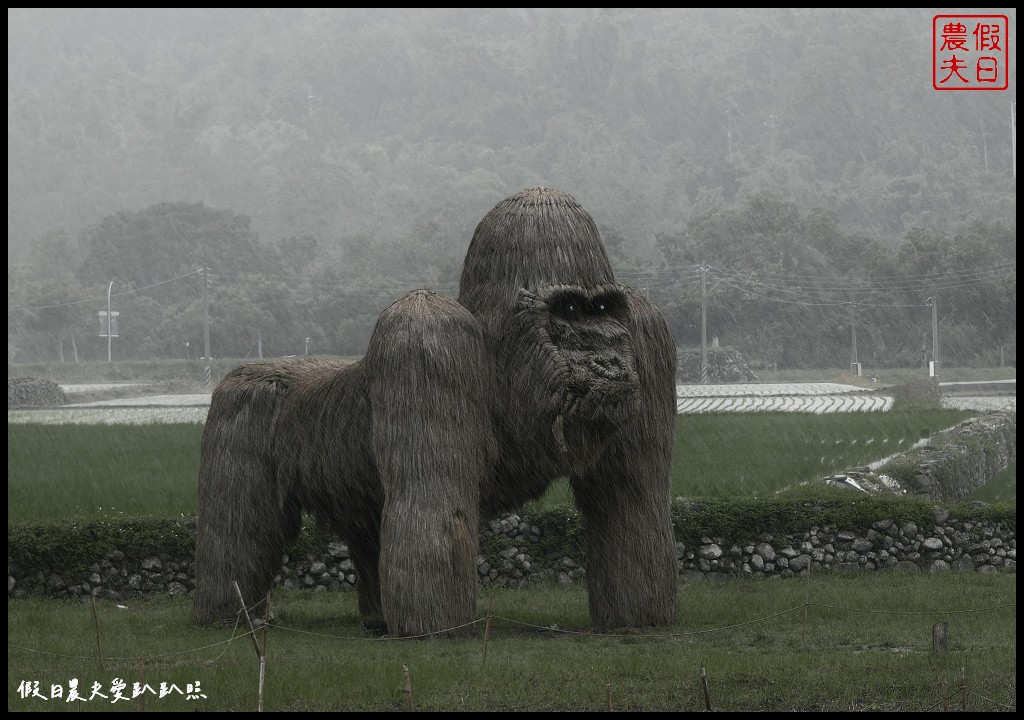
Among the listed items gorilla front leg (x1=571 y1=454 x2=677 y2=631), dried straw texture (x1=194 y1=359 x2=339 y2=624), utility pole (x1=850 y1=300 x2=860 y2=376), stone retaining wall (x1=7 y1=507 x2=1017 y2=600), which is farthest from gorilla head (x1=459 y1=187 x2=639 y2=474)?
utility pole (x1=850 y1=300 x2=860 y2=376)

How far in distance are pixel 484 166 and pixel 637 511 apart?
123 m

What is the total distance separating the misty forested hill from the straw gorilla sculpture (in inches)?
2503

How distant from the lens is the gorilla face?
8.77 meters

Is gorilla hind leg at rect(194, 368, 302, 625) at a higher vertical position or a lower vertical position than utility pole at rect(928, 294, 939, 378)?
higher

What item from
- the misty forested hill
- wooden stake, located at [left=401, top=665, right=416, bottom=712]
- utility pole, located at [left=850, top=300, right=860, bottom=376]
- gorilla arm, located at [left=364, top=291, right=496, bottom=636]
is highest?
the misty forested hill

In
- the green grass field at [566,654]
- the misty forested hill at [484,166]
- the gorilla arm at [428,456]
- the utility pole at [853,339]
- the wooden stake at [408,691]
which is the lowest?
the utility pole at [853,339]

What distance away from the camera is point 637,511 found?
9.62 meters

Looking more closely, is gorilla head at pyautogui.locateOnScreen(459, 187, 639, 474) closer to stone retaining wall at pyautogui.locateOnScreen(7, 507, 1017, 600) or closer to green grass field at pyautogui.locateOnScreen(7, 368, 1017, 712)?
green grass field at pyautogui.locateOnScreen(7, 368, 1017, 712)

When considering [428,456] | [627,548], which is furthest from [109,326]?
[428,456]

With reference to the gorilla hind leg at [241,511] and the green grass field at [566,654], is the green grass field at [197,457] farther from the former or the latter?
the gorilla hind leg at [241,511]

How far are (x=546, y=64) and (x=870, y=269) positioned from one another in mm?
80805

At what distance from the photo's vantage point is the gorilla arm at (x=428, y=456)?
860 centimetres

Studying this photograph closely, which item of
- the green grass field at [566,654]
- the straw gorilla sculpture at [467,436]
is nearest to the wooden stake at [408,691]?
the green grass field at [566,654]

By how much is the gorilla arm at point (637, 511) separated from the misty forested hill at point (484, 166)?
6367cm
